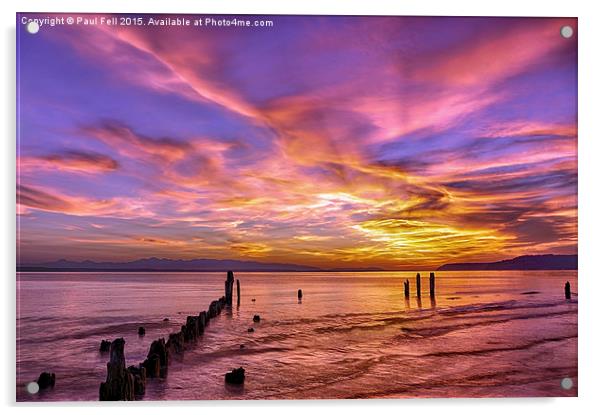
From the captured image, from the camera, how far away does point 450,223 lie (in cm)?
364

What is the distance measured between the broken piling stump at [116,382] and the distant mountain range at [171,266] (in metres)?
0.59

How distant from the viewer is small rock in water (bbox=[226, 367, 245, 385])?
3.40 metres

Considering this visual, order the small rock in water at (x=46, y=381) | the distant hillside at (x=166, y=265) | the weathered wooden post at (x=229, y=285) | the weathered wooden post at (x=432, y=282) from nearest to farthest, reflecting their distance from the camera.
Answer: the small rock in water at (x=46, y=381) → the distant hillside at (x=166, y=265) → the weathered wooden post at (x=432, y=282) → the weathered wooden post at (x=229, y=285)

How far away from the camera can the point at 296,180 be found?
11.9 ft

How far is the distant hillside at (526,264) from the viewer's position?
11.5ft

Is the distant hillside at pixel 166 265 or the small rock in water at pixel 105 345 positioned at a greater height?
the distant hillside at pixel 166 265

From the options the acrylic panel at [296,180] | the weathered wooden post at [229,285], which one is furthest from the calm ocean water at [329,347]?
the weathered wooden post at [229,285]

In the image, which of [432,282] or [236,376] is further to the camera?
[432,282]

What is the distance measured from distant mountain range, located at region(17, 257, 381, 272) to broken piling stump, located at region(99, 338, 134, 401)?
1.92ft

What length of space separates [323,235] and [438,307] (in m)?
1.21

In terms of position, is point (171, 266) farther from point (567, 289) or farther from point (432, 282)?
point (567, 289)

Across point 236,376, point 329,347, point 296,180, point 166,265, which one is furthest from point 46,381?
point 296,180

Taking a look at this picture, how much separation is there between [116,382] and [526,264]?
119 inches
